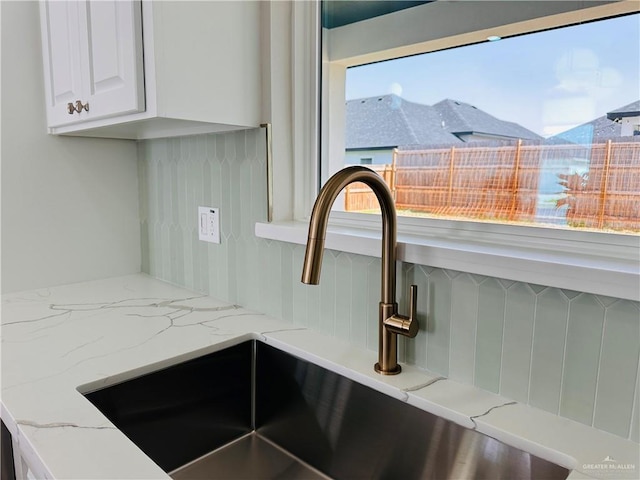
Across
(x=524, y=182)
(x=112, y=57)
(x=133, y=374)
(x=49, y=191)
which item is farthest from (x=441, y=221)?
(x=49, y=191)

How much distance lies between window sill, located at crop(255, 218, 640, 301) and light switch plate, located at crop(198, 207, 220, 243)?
18.6 inches

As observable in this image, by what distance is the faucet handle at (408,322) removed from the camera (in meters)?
0.85

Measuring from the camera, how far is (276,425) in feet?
3.58

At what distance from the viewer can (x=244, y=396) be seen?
3.64 feet

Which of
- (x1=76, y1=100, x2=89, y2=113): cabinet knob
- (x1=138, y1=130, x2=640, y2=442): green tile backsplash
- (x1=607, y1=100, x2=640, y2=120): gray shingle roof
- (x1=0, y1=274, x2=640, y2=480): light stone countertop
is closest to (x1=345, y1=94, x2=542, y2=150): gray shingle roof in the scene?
(x1=607, y1=100, x2=640, y2=120): gray shingle roof

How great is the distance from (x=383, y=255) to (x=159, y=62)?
614mm

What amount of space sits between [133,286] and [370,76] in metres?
1.01

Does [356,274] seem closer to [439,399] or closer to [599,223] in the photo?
[439,399]

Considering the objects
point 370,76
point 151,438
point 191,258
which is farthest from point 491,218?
point 191,258

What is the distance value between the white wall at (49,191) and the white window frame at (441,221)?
0.74m

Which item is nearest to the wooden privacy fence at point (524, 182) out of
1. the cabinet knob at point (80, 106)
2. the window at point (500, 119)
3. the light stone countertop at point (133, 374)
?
the window at point (500, 119)

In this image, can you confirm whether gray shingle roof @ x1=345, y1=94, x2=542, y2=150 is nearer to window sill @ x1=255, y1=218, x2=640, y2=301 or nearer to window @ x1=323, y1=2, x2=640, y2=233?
window @ x1=323, y1=2, x2=640, y2=233

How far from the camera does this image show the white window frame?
739mm

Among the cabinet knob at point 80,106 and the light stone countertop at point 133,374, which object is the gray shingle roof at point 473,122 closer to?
the light stone countertop at point 133,374
